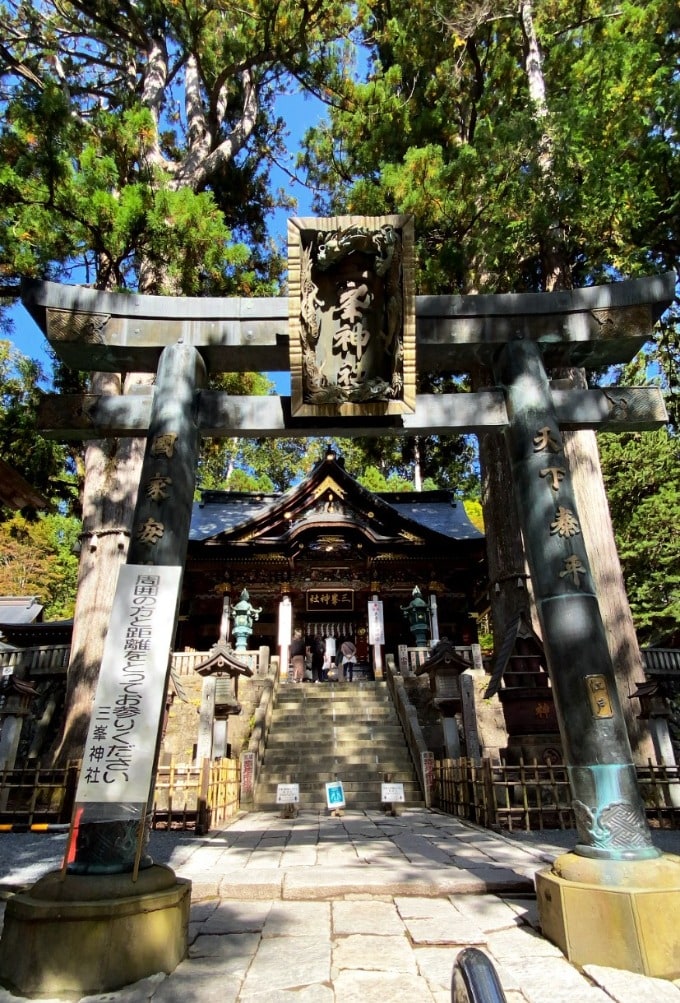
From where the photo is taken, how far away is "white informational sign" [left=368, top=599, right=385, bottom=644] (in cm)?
1604

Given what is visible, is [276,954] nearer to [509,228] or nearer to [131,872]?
[131,872]

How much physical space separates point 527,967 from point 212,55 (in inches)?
591

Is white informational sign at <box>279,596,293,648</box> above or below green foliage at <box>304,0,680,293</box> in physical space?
below

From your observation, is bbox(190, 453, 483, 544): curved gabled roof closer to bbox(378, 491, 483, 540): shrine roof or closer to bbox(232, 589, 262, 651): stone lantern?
bbox(378, 491, 483, 540): shrine roof

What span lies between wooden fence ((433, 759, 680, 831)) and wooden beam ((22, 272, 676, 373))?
4.81 meters

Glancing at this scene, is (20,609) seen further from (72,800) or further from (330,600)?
(72,800)

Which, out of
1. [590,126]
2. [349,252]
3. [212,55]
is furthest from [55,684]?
[590,126]

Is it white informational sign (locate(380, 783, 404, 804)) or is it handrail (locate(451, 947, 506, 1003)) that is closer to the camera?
handrail (locate(451, 947, 506, 1003))

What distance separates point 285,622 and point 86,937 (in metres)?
14.0

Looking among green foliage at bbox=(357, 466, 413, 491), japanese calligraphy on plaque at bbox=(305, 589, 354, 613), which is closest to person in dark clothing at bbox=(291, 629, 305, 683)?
japanese calligraphy on plaque at bbox=(305, 589, 354, 613)

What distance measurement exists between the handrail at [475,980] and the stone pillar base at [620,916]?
6.99 feet

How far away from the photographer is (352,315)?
4402mm

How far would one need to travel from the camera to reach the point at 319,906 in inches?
144

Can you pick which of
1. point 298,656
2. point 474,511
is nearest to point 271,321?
point 298,656
